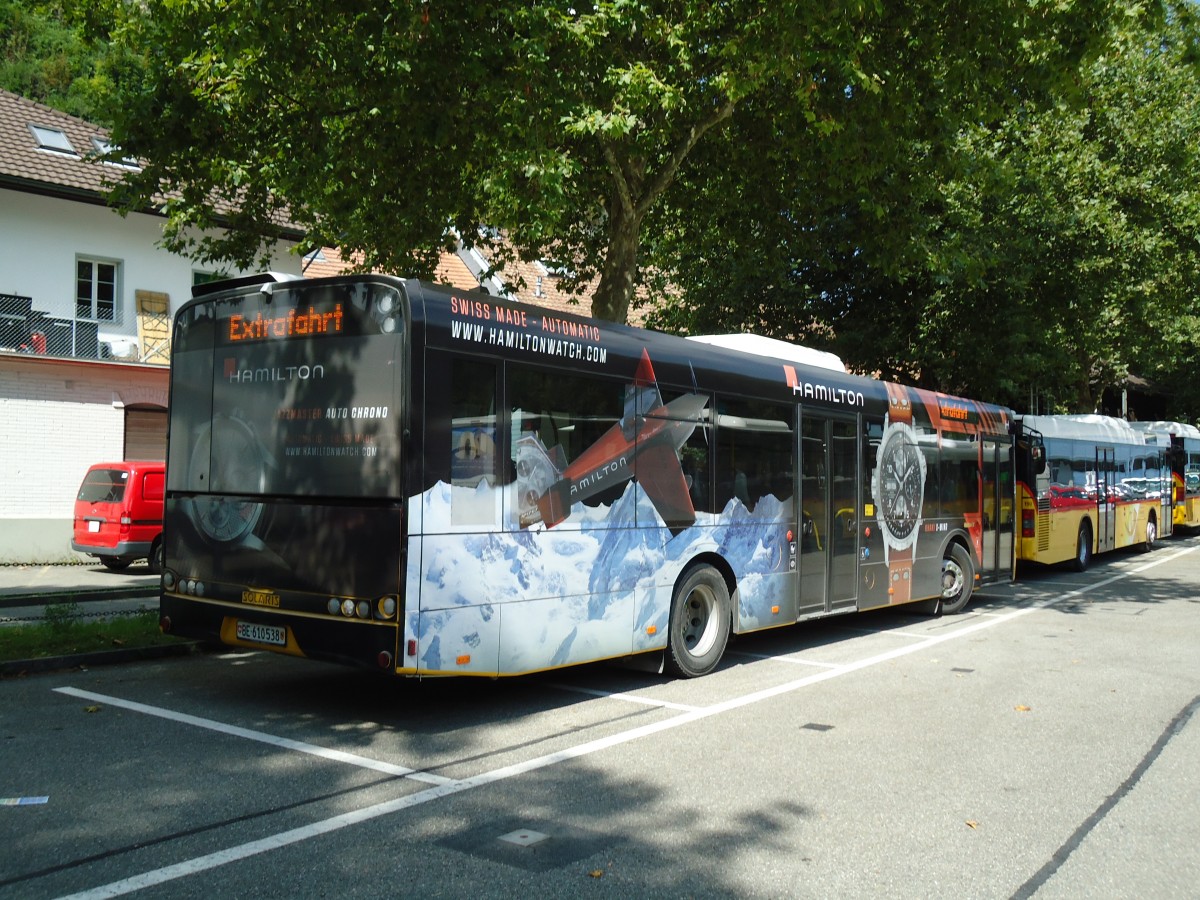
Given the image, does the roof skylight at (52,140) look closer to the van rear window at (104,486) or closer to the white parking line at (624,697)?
the van rear window at (104,486)

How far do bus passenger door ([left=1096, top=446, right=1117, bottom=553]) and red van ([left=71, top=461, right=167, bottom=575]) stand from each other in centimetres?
1792

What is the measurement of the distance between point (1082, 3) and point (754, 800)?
10.1 metres

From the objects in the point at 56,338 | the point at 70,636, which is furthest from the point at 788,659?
the point at 56,338

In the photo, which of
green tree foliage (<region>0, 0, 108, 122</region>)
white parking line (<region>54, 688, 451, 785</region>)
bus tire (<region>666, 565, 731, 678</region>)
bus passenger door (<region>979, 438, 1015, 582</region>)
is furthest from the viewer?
green tree foliage (<region>0, 0, 108, 122</region>)

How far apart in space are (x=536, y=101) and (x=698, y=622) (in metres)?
5.47

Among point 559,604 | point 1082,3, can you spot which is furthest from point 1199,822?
point 1082,3

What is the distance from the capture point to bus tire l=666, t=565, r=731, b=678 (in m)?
9.06

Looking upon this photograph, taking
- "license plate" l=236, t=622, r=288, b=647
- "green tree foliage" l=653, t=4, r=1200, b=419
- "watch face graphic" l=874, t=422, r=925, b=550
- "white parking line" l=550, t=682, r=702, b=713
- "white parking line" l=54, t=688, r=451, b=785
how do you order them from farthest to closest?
"green tree foliage" l=653, t=4, r=1200, b=419 < "watch face graphic" l=874, t=422, r=925, b=550 < "white parking line" l=550, t=682, r=702, b=713 < "license plate" l=236, t=622, r=288, b=647 < "white parking line" l=54, t=688, r=451, b=785

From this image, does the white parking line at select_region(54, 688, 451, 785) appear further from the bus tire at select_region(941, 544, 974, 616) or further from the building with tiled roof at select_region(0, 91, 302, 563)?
the building with tiled roof at select_region(0, 91, 302, 563)

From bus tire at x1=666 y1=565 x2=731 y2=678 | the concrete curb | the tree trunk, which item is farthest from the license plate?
the tree trunk

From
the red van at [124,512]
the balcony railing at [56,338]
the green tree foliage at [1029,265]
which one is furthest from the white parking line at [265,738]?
the balcony railing at [56,338]

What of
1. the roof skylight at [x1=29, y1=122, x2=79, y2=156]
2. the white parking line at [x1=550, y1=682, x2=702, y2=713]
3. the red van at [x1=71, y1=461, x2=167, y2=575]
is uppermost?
the roof skylight at [x1=29, y1=122, x2=79, y2=156]

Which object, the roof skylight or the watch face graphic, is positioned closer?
the watch face graphic

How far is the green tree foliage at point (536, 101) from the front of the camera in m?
10.9
